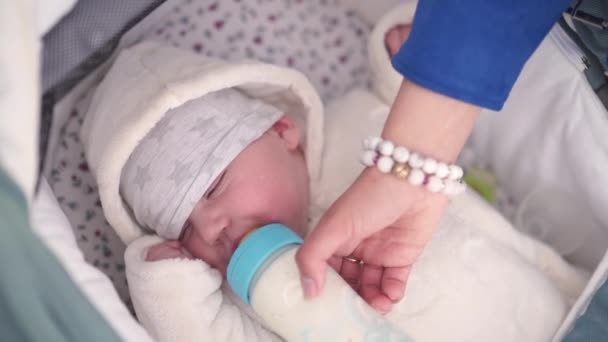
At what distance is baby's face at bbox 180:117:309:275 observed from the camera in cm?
83

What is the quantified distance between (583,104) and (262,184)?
0.46 m

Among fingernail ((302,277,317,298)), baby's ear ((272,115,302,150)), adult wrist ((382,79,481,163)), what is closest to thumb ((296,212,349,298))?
fingernail ((302,277,317,298))

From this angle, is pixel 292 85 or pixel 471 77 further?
pixel 292 85

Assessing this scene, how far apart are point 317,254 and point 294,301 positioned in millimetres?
70

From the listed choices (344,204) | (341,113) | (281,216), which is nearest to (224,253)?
(281,216)

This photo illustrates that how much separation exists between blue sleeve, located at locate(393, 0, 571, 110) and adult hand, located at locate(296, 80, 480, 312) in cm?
2

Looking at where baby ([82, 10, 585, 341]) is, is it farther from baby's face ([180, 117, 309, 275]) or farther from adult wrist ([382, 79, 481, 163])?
adult wrist ([382, 79, 481, 163])

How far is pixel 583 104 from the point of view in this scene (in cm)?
85

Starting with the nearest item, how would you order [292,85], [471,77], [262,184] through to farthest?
[471,77] → [262,184] → [292,85]

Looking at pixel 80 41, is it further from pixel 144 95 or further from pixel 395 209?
pixel 395 209

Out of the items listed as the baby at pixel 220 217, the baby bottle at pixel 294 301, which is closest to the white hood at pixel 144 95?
the baby at pixel 220 217

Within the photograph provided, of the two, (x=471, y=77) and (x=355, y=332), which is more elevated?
(x=471, y=77)

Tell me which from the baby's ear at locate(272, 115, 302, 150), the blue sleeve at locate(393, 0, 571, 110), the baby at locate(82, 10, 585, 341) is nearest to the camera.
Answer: the blue sleeve at locate(393, 0, 571, 110)

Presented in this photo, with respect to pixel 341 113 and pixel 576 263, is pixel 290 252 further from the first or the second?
pixel 576 263
